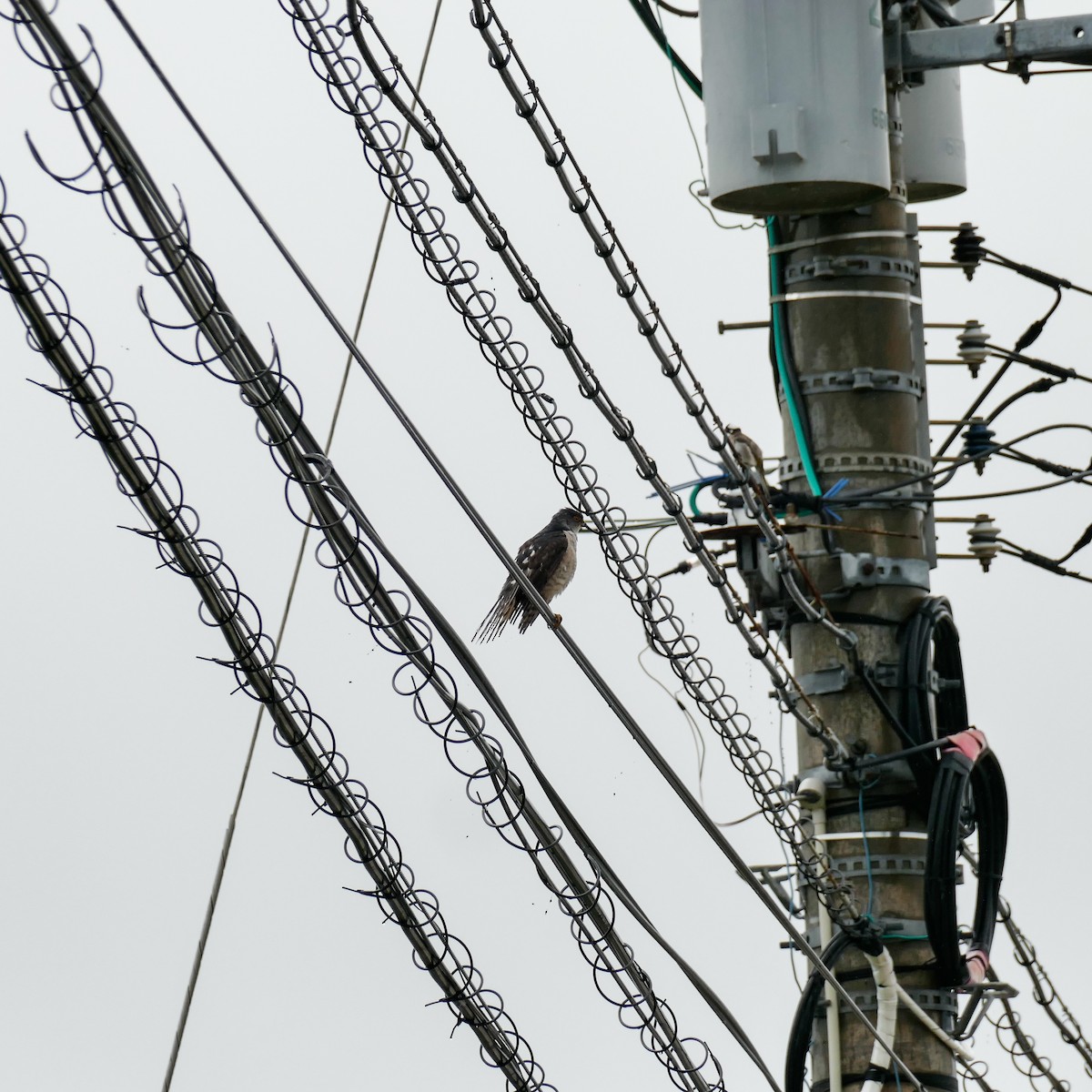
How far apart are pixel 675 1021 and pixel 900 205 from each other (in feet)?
16.0

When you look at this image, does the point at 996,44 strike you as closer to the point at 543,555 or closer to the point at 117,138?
the point at 543,555

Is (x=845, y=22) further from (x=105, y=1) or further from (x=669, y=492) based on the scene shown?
(x=105, y=1)

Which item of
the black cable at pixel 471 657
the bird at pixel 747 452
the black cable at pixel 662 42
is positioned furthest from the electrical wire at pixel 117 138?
the black cable at pixel 662 42

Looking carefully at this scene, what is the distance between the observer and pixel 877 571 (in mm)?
10828

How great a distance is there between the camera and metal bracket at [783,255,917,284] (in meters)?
11.0

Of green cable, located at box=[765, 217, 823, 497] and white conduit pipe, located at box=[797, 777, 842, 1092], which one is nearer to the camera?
white conduit pipe, located at box=[797, 777, 842, 1092]

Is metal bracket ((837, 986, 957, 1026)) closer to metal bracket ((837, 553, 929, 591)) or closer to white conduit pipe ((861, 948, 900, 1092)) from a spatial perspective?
white conduit pipe ((861, 948, 900, 1092))

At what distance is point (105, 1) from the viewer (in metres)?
5.54

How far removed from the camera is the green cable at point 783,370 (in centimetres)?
1091

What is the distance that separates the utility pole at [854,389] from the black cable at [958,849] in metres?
0.13

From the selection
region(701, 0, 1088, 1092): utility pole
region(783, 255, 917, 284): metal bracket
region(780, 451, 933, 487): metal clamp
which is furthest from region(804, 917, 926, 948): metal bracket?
region(783, 255, 917, 284): metal bracket

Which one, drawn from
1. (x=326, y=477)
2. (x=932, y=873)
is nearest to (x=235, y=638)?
(x=326, y=477)

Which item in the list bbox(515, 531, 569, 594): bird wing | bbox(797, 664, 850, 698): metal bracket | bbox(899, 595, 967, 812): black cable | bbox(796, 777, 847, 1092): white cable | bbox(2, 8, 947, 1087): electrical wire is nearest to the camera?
bbox(2, 8, 947, 1087): electrical wire

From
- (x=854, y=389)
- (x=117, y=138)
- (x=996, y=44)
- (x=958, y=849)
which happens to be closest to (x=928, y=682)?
(x=958, y=849)
